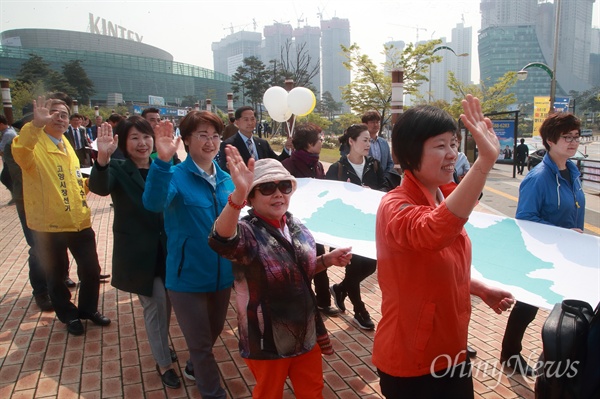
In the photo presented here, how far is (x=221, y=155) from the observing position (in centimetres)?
477

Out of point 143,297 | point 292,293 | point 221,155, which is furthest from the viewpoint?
point 221,155

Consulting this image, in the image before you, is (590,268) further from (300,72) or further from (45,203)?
(300,72)

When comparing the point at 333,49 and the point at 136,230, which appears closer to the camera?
the point at 136,230

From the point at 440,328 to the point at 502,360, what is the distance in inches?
82.1

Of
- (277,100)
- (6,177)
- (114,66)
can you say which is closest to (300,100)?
(277,100)

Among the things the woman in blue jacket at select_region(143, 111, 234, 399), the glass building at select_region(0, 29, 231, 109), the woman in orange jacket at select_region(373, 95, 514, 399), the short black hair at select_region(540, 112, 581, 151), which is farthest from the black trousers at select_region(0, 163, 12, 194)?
the glass building at select_region(0, 29, 231, 109)

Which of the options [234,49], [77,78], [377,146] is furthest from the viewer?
[234,49]

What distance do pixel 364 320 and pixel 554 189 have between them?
186 cm

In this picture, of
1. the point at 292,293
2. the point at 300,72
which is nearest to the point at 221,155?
the point at 292,293

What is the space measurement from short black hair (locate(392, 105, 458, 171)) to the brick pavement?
78.0 inches

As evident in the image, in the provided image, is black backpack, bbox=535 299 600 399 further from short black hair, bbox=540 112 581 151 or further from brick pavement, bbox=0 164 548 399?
short black hair, bbox=540 112 581 151

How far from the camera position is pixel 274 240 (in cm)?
208

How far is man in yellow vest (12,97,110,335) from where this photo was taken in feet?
12.0

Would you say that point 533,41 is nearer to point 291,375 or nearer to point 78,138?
point 78,138
